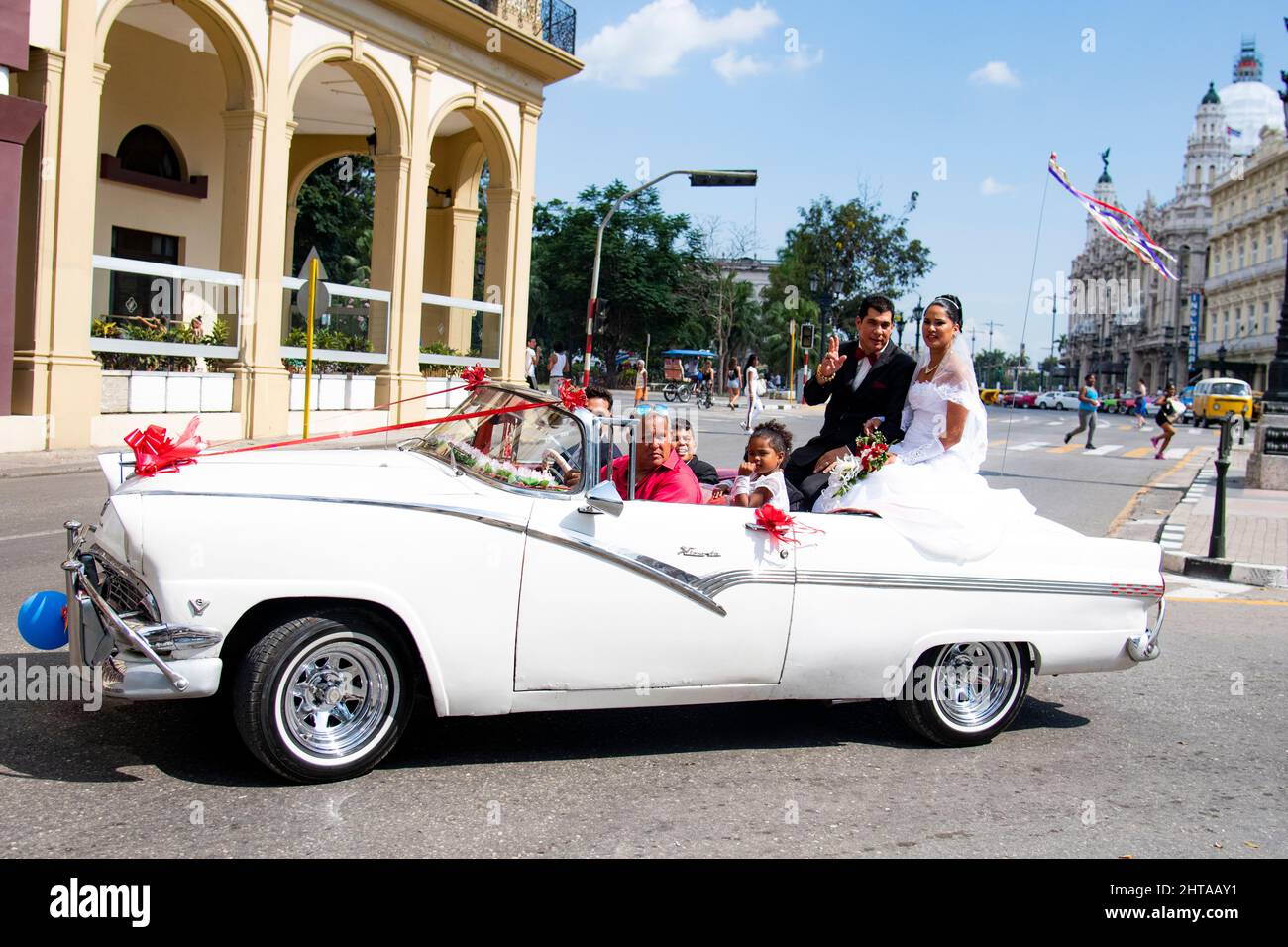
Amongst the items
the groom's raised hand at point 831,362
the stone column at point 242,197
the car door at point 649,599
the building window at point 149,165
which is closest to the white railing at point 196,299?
the stone column at point 242,197

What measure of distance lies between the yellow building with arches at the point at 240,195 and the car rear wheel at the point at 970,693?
13273 mm

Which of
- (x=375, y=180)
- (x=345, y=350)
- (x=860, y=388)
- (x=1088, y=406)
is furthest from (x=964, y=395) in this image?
(x=1088, y=406)

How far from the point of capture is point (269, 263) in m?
18.9

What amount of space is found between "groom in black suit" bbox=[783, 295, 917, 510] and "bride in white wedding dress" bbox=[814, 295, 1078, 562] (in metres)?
0.18

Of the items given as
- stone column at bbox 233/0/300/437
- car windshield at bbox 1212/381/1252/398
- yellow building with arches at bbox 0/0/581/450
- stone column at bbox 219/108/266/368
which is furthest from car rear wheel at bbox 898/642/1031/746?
car windshield at bbox 1212/381/1252/398

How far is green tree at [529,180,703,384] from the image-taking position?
5850cm

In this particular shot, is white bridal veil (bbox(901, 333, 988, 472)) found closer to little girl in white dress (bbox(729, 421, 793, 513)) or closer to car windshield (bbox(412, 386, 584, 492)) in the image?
little girl in white dress (bbox(729, 421, 793, 513))

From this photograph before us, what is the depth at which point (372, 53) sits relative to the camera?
67.4 feet

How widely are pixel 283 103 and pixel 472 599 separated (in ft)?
55.1

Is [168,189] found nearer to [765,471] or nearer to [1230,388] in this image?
[765,471]

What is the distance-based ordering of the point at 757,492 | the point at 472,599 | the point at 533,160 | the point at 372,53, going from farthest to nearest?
the point at 533,160 < the point at 372,53 < the point at 757,492 < the point at 472,599

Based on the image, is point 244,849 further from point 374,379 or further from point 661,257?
point 661,257
